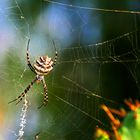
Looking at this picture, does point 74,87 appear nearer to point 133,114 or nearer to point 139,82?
point 139,82

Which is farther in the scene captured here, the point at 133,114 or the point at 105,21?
the point at 105,21

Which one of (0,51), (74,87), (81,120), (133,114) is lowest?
(81,120)

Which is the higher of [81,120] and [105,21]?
[105,21]

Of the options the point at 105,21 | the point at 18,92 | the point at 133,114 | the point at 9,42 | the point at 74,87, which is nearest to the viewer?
the point at 133,114

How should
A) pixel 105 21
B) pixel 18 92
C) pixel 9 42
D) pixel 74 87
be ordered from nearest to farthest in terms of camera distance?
pixel 18 92
pixel 9 42
pixel 74 87
pixel 105 21

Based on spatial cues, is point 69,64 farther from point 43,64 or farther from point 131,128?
point 131,128

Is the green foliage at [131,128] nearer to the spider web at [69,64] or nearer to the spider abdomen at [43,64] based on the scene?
the spider abdomen at [43,64]

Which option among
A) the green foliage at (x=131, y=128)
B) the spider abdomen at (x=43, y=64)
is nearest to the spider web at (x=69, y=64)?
the spider abdomen at (x=43, y=64)

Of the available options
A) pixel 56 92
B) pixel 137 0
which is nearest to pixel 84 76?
pixel 56 92
